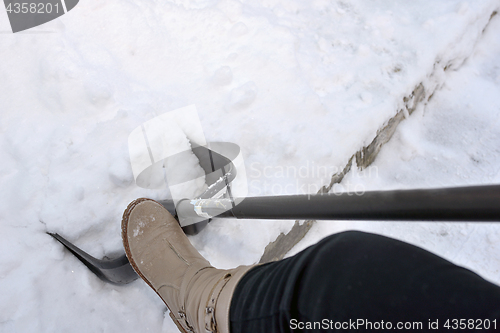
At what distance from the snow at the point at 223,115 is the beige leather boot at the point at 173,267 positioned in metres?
0.07

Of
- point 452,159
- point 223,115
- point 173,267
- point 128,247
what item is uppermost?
point 223,115

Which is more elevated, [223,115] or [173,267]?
[223,115]

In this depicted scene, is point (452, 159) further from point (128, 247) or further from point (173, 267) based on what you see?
point (128, 247)

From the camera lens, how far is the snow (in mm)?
852

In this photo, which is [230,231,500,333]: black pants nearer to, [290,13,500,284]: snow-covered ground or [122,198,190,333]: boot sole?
[122,198,190,333]: boot sole

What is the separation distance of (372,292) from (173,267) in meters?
0.68

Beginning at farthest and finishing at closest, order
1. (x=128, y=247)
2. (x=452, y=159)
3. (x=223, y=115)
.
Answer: (x=452, y=159)
(x=223, y=115)
(x=128, y=247)

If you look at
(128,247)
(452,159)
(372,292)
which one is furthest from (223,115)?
(452,159)

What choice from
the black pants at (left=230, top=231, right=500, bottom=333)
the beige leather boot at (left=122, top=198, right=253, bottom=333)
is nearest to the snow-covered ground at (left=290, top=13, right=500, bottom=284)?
the beige leather boot at (left=122, top=198, right=253, bottom=333)

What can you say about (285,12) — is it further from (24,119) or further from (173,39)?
(24,119)

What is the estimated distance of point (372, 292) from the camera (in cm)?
41

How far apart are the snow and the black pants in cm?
55

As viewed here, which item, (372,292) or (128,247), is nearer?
(372,292)

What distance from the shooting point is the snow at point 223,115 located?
33.5 inches
